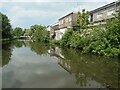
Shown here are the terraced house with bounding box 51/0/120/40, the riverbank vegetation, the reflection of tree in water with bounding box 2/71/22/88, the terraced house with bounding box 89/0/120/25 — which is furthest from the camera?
the terraced house with bounding box 51/0/120/40

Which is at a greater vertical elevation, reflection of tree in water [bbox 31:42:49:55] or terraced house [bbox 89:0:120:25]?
terraced house [bbox 89:0:120:25]

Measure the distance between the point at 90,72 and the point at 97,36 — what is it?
12.7 metres

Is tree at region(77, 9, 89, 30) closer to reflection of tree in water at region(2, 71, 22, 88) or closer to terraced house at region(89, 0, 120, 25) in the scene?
terraced house at region(89, 0, 120, 25)

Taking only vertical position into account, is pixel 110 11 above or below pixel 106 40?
above

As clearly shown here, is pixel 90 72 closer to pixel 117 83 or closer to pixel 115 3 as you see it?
pixel 117 83

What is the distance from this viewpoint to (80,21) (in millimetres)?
41094

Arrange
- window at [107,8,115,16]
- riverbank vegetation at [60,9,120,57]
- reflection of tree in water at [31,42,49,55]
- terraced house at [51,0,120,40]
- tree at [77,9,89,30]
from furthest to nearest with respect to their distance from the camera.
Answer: tree at [77,9,89,30]
reflection of tree in water at [31,42,49,55]
window at [107,8,115,16]
terraced house at [51,0,120,40]
riverbank vegetation at [60,9,120,57]

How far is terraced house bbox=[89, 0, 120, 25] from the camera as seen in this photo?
1251 inches

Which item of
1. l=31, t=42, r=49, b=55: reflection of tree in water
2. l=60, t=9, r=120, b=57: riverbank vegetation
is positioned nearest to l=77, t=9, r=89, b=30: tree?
l=31, t=42, r=49, b=55: reflection of tree in water

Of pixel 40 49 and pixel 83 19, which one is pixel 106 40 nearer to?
pixel 83 19

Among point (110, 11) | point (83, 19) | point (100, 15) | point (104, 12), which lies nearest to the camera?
point (110, 11)

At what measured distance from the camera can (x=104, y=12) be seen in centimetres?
3506

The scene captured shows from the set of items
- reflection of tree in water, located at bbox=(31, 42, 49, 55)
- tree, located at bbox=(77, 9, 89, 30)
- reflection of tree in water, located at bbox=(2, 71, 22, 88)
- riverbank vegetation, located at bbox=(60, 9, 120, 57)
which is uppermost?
tree, located at bbox=(77, 9, 89, 30)

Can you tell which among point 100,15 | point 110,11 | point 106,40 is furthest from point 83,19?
point 106,40
